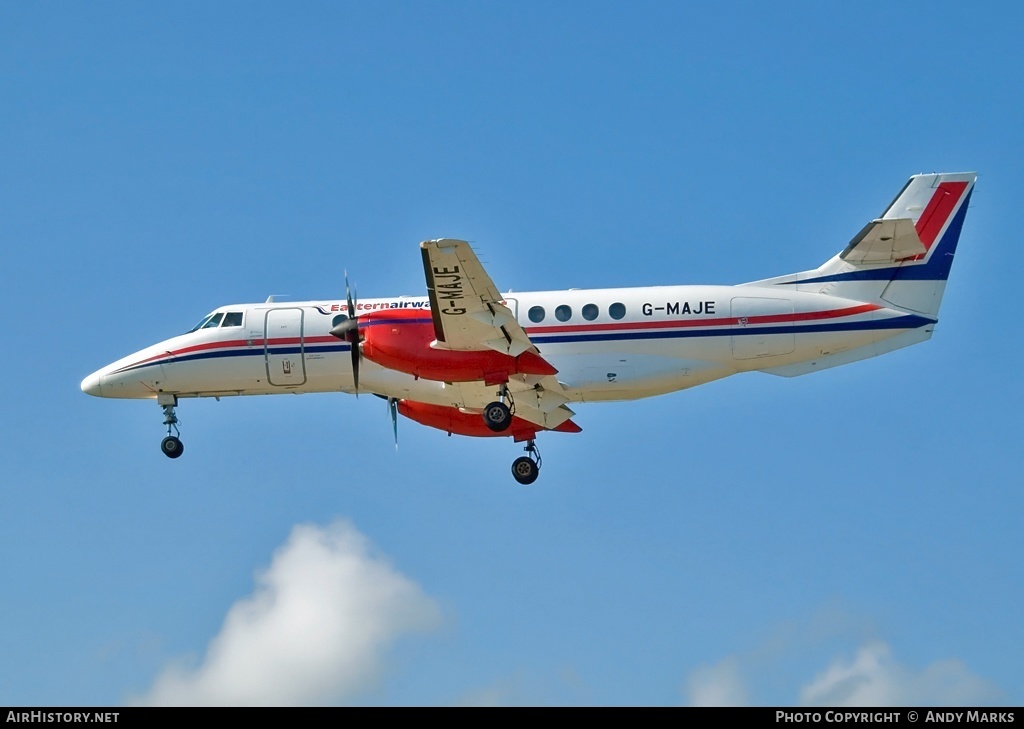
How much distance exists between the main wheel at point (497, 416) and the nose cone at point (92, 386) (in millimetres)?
10593

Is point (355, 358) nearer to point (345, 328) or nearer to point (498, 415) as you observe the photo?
point (345, 328)

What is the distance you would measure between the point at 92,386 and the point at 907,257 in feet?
66.6

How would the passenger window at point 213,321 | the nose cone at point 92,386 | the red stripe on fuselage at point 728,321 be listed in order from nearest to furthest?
the red stripe on fuselage at point 728,321
the passenger window at point 213,321
the nose cone at point 92,386

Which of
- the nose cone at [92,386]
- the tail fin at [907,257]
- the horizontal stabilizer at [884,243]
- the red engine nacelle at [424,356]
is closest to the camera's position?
the red engine nacelle at [424,356]

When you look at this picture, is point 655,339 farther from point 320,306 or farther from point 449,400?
point 320,306

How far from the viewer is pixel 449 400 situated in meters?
32.2

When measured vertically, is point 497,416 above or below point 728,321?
below

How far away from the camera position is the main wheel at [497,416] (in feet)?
98.7

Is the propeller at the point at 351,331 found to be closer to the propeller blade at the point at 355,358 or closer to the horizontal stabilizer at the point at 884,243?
the propeller blade at the point at 355,358

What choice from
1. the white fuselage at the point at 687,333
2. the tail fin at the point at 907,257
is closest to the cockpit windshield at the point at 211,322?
the white fuselage at the point at 687,333

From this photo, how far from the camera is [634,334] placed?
30672 millimetres

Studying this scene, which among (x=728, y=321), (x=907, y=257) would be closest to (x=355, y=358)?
(x=728, y=321)

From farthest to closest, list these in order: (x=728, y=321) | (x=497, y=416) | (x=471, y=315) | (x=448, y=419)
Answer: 1. (x=448, y=419)
2. (x=728, y=321)
3. (x=497, y=416)
4. (x=471, y=315)

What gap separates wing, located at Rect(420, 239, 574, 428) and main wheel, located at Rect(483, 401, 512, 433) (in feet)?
2.69
